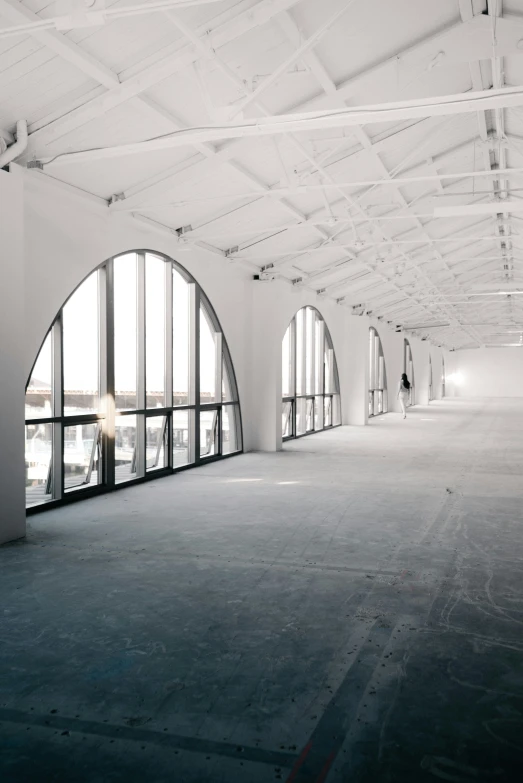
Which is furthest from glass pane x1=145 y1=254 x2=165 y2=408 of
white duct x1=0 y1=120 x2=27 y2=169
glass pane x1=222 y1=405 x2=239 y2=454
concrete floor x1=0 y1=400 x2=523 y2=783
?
white duct x1=0 y1=120 x2=27 y2=169

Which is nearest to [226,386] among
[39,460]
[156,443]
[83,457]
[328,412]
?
[156,443]

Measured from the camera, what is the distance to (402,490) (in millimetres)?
9953

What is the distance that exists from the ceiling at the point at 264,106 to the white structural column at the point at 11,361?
3.09 feet

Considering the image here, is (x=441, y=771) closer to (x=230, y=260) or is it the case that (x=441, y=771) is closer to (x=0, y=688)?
(x=0, y=688)

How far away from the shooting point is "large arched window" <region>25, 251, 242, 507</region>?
8703 millimetres

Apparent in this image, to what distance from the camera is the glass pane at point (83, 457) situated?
9.23m

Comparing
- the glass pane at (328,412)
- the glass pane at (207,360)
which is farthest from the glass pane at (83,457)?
the glass pane at (328,412)

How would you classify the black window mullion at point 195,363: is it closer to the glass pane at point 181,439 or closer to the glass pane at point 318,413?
the glass pane at point 181,439

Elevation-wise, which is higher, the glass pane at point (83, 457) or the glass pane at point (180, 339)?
the glass pane at point (180, 339)

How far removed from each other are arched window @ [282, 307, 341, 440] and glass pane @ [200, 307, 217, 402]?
3.98m

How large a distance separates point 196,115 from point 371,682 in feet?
22.1

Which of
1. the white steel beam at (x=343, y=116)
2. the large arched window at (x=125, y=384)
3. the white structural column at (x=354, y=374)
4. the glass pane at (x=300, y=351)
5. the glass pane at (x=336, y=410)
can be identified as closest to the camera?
the white steel beam at (x=343, y=116)

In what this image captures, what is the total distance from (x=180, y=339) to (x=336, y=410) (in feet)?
35.9

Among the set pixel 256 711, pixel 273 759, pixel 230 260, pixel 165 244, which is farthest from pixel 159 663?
pixel 230 260
